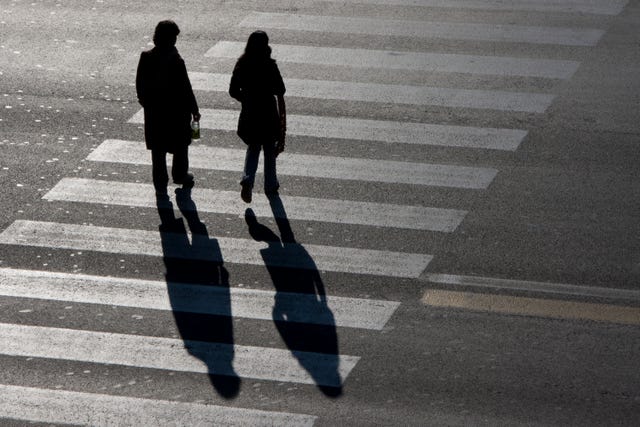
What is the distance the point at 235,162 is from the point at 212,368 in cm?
371

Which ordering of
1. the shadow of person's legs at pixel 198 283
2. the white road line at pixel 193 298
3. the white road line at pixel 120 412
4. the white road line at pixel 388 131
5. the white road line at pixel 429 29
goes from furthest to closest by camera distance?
the white road line at pixel 429 29, the white road line at pixel 388 131, the white road line at pixel 193 298, the shadow of person's legs at pixel 198 283, the white road line at pixel 120 412

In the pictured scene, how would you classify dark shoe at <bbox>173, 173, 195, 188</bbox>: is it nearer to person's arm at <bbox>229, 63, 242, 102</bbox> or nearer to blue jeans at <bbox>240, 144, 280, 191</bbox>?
blue jeans at <bbox>240, 144, 280, 191</bbox>

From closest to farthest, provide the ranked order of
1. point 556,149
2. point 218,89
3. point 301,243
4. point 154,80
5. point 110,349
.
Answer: point 110,349 < point 301,243 < point 154,80 < point 556,149 < point 218,89

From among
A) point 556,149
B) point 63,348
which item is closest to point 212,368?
point 63,348

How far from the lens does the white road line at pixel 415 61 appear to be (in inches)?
555

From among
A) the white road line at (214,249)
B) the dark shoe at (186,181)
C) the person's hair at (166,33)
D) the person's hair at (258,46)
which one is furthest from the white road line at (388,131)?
the white road line at (214,249)

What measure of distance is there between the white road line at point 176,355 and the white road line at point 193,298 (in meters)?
0.47

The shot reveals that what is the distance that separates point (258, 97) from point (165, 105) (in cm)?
92

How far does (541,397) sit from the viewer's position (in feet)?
27.2

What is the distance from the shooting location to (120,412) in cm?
828

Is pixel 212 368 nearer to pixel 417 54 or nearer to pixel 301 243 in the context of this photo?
pixel 301 243

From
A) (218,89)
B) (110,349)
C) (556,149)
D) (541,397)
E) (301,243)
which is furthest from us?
(218,89)

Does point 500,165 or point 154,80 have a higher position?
point 154,80

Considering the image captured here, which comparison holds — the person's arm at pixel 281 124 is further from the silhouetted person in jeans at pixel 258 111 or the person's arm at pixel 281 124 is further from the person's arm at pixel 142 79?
the person's arm at pixel 142 79
